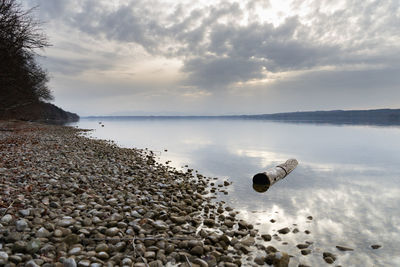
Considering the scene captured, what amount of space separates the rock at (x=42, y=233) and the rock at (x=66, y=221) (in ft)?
1.24

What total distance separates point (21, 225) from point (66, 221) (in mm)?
784

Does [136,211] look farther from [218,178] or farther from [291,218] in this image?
[218,178]

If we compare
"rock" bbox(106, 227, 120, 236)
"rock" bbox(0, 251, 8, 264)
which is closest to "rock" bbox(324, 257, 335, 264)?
"rock" bbox(106, 227, 120, 236)

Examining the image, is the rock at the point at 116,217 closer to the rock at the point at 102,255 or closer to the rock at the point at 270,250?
the rock at the point at 102,255

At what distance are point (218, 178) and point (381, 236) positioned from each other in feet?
26.5

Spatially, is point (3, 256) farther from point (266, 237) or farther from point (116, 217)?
point (266, 237)

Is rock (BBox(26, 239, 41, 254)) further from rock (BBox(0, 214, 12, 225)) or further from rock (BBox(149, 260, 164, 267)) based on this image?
rock (BBox(149, 260, 164, 267))

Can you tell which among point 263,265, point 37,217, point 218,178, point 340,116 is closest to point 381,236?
point 263,265

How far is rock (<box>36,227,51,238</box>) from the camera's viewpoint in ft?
14.5

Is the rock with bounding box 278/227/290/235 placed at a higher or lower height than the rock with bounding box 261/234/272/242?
lower

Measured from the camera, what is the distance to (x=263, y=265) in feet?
16.3

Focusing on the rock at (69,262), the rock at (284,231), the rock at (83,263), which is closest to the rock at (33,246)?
the rock at (69,262)

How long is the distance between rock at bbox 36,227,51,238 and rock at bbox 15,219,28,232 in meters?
0.35

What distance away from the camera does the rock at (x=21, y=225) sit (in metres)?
4.53
